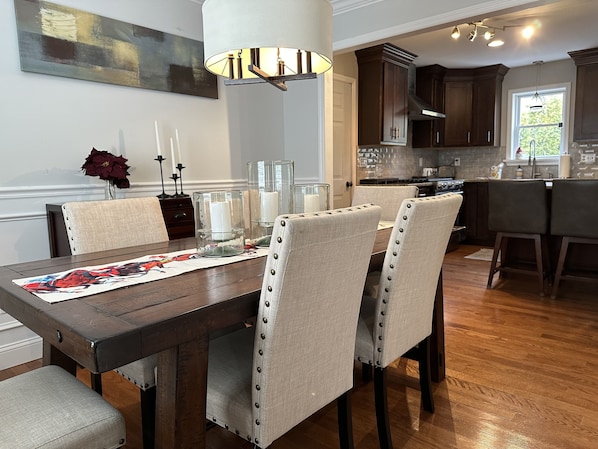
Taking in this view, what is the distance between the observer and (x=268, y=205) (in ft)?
5.76

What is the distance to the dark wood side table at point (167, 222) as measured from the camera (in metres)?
2.49

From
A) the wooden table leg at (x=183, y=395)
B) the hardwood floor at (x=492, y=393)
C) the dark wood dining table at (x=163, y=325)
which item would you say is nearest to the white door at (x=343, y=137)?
the hardwood floor at (x=492, y=393)

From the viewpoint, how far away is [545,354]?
2.40m

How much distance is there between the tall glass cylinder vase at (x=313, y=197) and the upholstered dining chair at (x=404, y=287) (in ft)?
1.62

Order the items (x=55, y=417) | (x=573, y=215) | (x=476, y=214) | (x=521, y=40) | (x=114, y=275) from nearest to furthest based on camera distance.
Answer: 1. (x=55, y=417)
2. (x=114, y=275)
3. (x=573, y=215)
4. (x=521, y=40)
5. (x=476, y=214)

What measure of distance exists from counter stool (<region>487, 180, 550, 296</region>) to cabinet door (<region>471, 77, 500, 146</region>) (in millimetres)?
2715

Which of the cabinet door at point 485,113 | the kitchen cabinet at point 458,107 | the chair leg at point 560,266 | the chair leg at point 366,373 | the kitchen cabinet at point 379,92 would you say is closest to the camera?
the chair leg at point 366,373

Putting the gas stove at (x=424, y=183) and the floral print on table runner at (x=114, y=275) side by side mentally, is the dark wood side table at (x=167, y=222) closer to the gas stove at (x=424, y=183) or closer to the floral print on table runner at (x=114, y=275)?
the floral print on table runner at (x=114, y=275)

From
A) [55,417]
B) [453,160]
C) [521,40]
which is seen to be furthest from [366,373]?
[453,160]

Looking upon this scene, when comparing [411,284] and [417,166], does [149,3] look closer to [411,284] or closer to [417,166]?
[411,284]

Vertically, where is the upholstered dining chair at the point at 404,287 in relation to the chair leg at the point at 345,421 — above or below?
above

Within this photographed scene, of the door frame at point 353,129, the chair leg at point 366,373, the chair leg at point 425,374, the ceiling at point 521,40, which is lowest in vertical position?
the chair leg at point 366,373

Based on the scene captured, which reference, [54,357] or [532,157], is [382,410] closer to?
[54,357]

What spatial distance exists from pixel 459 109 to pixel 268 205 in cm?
525
